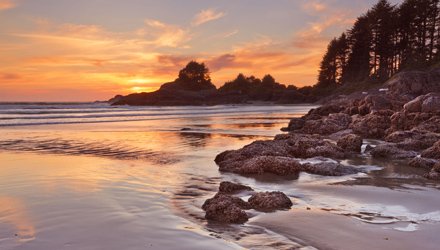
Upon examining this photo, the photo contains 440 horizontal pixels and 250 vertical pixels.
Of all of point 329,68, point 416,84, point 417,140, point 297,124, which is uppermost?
point 329,68

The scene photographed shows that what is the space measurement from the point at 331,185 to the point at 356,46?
77200mm

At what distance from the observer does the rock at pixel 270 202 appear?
596 cm

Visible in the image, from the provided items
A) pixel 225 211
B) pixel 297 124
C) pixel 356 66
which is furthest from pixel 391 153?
pixel 356 66

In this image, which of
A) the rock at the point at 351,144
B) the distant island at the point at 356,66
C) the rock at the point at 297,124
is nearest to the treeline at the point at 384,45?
the distant island at the point at 356,66

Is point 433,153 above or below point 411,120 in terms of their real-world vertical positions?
below

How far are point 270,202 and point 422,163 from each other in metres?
5.08

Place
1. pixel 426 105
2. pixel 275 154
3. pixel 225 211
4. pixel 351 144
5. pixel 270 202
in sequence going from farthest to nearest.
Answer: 1. pixel 426 105
2. pixel 351 144
3. pixel 275 154
4. pixel 270 202
5. pixel 225 211

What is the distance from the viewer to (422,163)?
9.39 metres

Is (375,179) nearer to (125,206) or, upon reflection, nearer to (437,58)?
(125,206)

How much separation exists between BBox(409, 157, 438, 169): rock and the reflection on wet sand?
795cm

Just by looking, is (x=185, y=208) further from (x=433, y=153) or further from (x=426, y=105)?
(x=426, y=105)

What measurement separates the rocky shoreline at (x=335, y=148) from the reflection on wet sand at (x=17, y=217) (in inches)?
85.5

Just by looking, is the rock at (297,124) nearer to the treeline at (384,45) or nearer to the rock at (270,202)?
the rock at (270,202)

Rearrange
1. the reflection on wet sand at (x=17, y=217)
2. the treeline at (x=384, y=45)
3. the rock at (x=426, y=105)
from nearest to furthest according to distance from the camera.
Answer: the reflection on wet sand at (x=17, y=217)
the rock at (x=426, y=105)
the treeline at (x=384, y=45)
